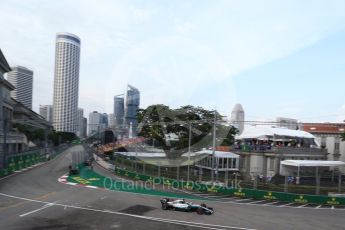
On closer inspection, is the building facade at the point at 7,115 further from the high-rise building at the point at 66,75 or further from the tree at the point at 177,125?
the tree at the point at 177,125

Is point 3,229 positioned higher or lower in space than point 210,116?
lower

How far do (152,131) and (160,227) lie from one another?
38.7 meters

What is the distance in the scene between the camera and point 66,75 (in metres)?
125

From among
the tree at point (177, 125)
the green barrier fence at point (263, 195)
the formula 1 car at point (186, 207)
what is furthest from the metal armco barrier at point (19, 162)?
the formula 1 car at point (186, 207)

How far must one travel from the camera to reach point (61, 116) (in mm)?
165750

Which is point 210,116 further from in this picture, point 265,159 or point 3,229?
point 3,229

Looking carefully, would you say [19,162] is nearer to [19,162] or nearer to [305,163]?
[19,162]

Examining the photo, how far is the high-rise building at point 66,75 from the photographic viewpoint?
12288cm

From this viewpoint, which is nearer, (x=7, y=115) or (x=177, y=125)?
(x=177, y=125)

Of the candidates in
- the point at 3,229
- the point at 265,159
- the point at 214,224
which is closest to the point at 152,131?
the point at 265,159

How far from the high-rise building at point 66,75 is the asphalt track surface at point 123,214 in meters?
77.3

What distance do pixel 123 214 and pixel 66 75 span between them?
104272 mm

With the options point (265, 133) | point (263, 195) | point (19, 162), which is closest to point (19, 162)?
point (19, 162)

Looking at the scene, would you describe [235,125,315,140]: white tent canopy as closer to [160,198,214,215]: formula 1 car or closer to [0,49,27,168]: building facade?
[160,198,214,215]: formula 1 car
